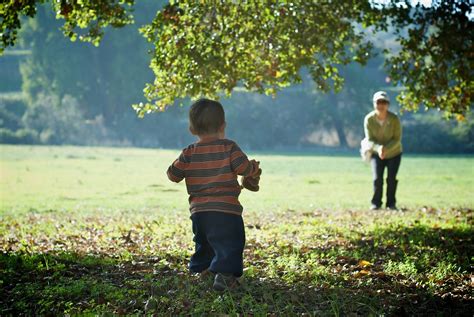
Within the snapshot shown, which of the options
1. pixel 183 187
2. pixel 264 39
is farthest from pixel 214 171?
pixel 183 187

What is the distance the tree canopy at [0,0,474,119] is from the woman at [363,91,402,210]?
149 centimetres

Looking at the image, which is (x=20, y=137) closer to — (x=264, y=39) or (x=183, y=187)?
(x=183, y=187)

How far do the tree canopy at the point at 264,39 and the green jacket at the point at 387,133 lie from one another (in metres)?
1.55

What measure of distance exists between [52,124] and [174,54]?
194 ft

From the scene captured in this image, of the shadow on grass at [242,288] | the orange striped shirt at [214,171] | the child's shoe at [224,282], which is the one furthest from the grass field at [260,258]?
the orange striped shirt at [214,171]

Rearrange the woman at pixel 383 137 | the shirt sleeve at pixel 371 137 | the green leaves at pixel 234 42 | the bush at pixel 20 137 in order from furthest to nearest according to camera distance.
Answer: the bush at pixel 20 137
the shirt sleeve at pixel 371 137
the woman at pixel 383 137
the green leaves at pixel 234 42

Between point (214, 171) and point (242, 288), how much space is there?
44.8 inches

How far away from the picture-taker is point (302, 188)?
23.6m

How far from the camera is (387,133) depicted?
14.0m

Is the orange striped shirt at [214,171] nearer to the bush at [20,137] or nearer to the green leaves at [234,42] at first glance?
the green leaves at [234,42]

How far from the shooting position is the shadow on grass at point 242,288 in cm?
578

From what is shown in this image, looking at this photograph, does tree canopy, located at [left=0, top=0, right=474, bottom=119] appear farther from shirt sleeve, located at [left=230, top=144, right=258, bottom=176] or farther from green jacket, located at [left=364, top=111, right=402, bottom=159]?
shirt sleeve, located at [left=230, top=144, right=258, bottom=176]

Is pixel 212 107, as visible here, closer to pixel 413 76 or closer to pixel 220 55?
pixel 220 55

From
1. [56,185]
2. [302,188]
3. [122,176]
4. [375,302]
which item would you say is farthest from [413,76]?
[122,176]
